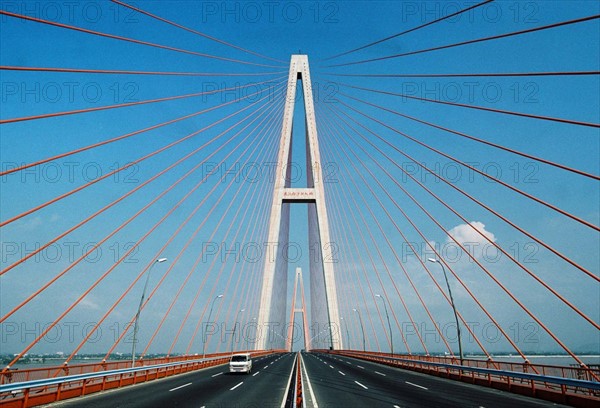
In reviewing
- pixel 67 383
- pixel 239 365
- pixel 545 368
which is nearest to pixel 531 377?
pixel 545 368

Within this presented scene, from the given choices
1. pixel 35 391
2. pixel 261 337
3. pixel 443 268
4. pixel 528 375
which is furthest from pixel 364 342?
pixel 35 391

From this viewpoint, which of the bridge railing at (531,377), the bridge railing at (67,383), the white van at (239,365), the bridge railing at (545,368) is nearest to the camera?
the bridge railing at (67,383)

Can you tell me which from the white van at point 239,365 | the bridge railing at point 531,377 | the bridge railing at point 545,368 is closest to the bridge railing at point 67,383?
the white van at point 239,365

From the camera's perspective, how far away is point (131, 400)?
15.7m

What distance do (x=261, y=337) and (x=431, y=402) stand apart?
26139 millimetres

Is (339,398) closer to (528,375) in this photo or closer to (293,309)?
(528,375)

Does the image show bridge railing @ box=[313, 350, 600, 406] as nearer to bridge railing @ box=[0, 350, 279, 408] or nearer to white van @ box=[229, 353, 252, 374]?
white van @ box=[229, 353, 252, 374]

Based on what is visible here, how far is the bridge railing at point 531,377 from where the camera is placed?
1488 cm

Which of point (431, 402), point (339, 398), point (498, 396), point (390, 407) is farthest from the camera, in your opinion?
point (498, 396)

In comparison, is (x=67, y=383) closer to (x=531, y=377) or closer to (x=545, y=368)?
(x=531, y=377)

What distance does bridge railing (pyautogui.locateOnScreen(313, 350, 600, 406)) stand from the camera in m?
14.9

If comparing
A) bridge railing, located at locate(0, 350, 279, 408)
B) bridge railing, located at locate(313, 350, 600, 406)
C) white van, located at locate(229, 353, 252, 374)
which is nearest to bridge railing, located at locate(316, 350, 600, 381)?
bridge railing, located at locate(313, 350, 600, 406)

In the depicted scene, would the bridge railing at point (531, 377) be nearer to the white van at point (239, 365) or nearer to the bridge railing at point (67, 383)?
the white van at point (239, 365)

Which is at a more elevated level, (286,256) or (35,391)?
(286,256)
